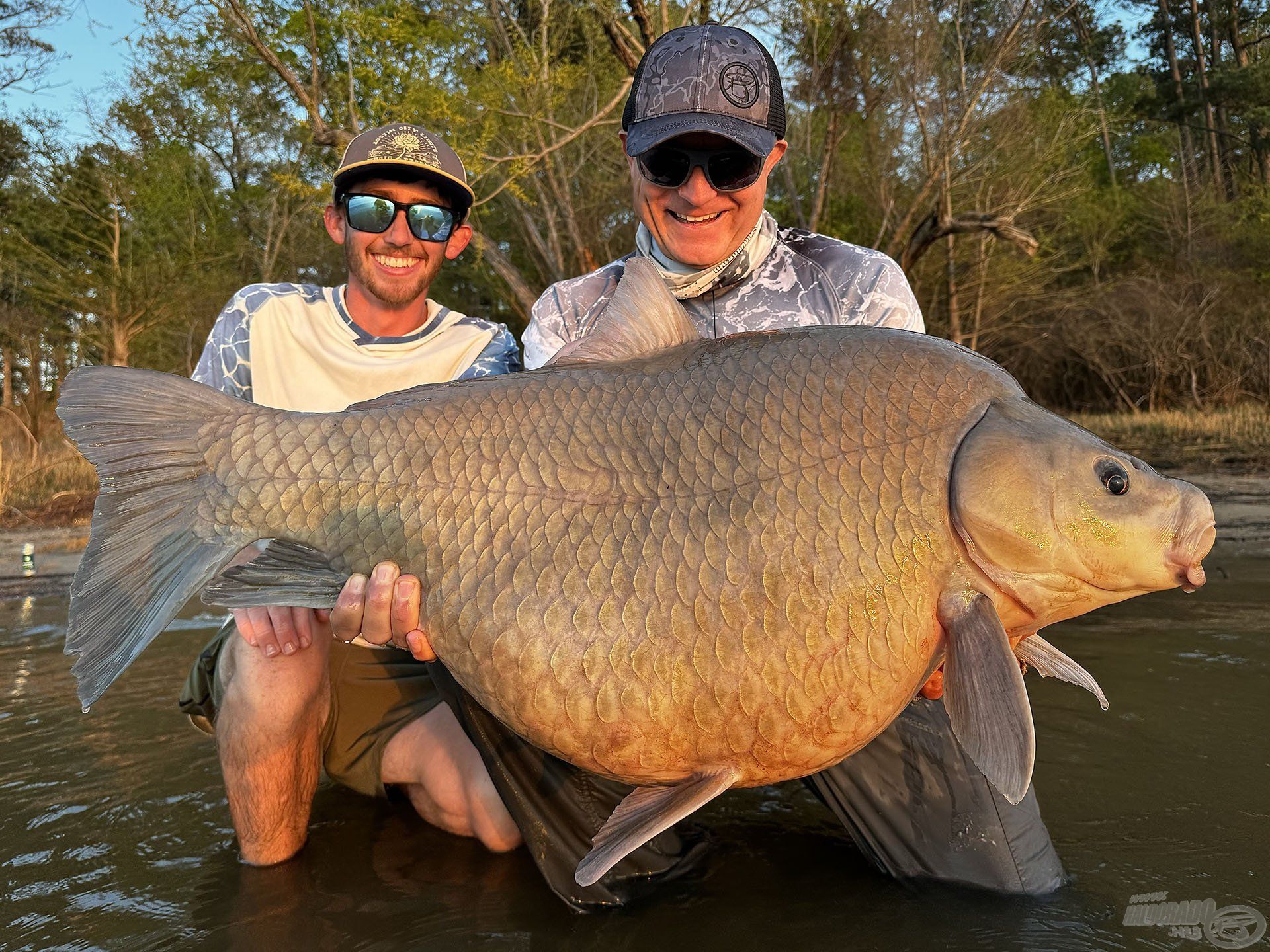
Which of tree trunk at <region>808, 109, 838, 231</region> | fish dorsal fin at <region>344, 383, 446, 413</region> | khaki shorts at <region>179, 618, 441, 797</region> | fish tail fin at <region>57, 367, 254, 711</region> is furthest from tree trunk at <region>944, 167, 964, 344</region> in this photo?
fish tail fin at <region>57, 367, 254, 711</region>

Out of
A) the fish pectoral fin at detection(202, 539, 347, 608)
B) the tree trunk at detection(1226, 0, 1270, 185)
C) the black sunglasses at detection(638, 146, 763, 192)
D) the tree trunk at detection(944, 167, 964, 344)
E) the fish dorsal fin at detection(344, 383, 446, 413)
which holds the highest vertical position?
the tree trunk at detection(1226, 0, 1270, 185)

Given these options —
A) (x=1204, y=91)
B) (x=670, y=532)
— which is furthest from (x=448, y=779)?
(x=1204, y=91)

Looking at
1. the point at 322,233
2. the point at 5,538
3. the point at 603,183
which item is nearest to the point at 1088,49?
the point at 603,183

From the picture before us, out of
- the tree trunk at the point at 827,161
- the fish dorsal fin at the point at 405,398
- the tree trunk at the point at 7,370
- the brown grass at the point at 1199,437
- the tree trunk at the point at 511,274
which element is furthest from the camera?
the tree trunk at the point at 7,370

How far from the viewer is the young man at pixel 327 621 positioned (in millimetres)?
2865

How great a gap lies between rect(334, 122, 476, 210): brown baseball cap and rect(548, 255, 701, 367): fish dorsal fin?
1.65 meters

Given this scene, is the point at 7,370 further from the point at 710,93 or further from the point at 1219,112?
the point at 1219,112

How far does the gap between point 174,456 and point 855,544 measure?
4.87 ft

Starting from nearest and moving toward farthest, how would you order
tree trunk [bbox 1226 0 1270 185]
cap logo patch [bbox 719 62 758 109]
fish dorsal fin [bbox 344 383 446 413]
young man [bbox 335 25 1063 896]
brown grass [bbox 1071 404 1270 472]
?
fish dorsal fin [bbox 344 383 446 413], young man [bbox 335 25 1063 896], cap logo patch [bbox 719 62 758 109], brown grass [bbox 1071 404 1270 472], tree trunk [bbox 1226 0 1270 185]

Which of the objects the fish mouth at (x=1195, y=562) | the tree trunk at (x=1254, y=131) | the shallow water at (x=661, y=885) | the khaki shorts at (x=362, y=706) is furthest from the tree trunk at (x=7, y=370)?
the tree trunk at (x=1254, y=131)

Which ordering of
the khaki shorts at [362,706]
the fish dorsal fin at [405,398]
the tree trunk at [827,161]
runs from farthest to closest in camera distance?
the tree trunk at [827,161] < the khaki shorts at [362,706] < the fish dorsal fin at [405,398]

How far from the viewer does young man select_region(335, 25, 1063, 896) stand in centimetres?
250

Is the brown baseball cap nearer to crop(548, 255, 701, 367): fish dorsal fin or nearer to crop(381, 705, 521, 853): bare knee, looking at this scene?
crop(548, 255, 701, 367): fish dorsal fin

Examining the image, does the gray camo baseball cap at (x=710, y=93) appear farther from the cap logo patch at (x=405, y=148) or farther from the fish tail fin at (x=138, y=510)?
the fish tail fin at (x=138, y=510)
